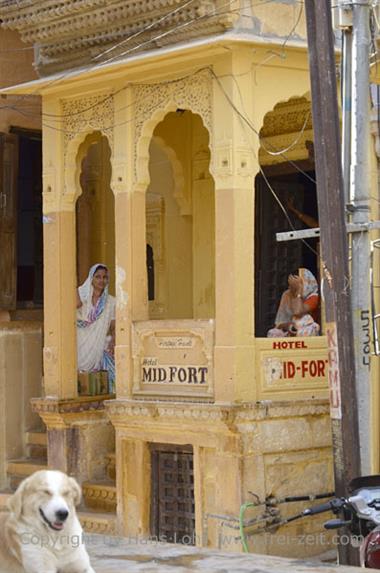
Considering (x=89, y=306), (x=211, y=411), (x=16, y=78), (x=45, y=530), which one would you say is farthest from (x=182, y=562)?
(x=16, y=78)

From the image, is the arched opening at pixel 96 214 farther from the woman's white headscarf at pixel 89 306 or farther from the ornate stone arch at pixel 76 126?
the ornate stone arch at pixel 76 126

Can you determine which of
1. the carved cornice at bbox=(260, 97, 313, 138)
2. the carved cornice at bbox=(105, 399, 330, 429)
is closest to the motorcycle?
the carved cornice at bbox=(105, 399, 330, 429)

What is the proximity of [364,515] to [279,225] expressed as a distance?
24.5ft

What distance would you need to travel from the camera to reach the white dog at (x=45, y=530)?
6648mm

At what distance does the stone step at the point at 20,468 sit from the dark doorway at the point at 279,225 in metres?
3.25

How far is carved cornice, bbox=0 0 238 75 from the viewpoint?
1185cm

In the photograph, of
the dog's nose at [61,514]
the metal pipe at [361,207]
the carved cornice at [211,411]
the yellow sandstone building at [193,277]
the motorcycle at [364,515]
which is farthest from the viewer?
the yellow sandstone building at [193,277]

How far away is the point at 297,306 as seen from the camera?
13047 millimetres

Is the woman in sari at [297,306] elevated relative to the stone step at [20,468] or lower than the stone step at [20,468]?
elevated

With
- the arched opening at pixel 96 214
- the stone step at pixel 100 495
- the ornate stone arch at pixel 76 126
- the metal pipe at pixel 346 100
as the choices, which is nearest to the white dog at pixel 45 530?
the metal pipe at pixel 346 100

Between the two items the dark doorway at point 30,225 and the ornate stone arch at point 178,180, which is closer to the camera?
the ornate stone arch at point 178,180

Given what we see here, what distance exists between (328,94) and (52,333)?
523 cm

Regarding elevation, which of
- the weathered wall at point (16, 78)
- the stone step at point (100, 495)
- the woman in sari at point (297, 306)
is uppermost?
the weathered wall at point (16, 78)

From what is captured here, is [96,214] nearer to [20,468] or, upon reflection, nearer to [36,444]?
[36,444]
